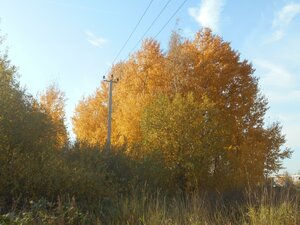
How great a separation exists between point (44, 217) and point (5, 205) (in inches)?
137

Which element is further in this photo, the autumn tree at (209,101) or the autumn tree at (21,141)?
the autumn tree at (209,101)

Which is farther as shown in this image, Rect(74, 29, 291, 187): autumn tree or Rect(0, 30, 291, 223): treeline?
Rect(74, 29, 291, 187): autumn tree

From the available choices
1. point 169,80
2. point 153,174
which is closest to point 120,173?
point 153,174

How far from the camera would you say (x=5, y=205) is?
395 inches

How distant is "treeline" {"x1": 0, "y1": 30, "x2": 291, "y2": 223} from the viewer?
1159cm

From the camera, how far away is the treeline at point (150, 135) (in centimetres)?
1159

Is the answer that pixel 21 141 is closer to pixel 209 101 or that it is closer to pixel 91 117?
pixel 209 101

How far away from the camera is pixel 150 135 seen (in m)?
19.4

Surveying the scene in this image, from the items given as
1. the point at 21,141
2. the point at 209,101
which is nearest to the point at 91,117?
the point at 209,101

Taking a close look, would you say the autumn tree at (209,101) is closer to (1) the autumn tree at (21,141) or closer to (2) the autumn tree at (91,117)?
(2) the autumn tree at (91,117)

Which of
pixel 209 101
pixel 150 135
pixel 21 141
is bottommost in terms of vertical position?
pixel 21 141

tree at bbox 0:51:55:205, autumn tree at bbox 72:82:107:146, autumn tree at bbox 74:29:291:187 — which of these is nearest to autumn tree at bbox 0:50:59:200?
tree at bbox 0:51:55:205

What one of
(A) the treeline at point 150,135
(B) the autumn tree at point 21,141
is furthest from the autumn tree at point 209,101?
(B) the autumn tree at point 21,141

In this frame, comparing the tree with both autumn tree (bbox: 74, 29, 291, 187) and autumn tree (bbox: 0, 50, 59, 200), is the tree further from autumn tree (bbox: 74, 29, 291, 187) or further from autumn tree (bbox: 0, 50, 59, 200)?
autumn tree (bbox: 74, 29, 291, 187)
